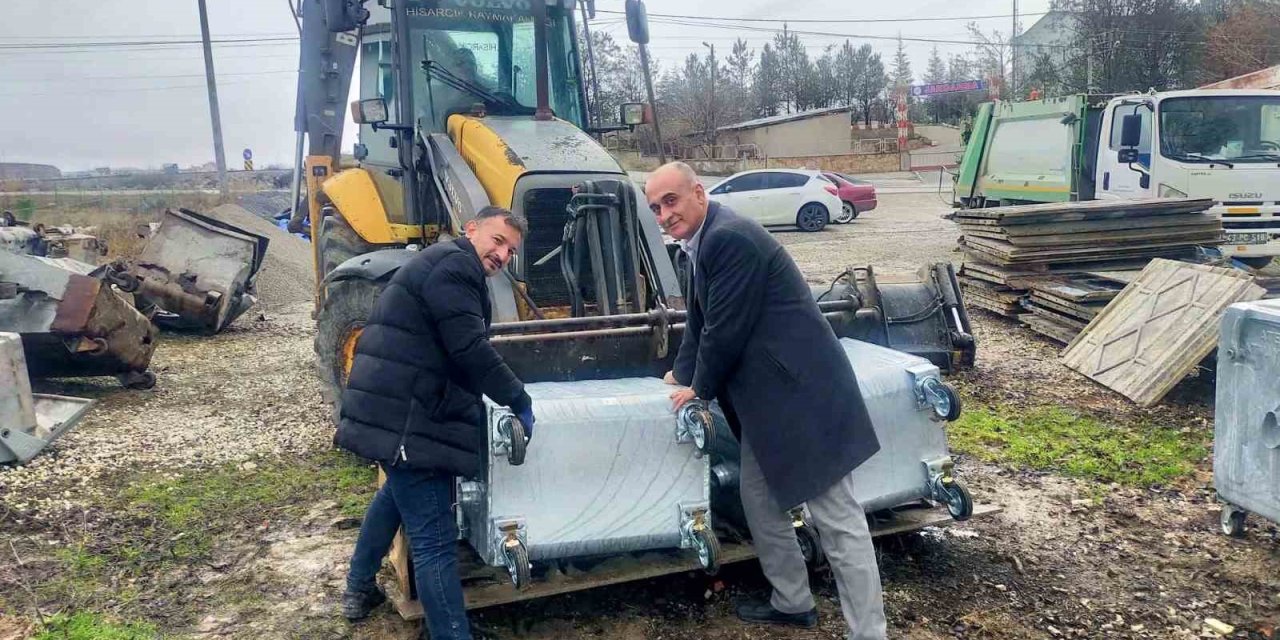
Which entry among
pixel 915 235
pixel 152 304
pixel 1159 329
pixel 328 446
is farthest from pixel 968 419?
pixel 915 235

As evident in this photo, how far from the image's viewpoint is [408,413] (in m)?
3.30

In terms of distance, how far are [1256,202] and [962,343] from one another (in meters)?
6.25

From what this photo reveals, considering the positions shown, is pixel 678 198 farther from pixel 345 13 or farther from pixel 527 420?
pixel 345 13

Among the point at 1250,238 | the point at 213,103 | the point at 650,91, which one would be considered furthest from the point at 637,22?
the point at 213,103

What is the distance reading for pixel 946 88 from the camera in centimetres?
5394

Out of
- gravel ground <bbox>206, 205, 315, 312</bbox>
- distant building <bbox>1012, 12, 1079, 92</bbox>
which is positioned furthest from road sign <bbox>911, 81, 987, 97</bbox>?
gravel ground <bbox>206, 205, 315, 312</bbox>

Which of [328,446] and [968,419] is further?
[968,419]

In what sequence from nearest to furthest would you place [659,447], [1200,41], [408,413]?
[408,413], [659,447], [1200,41]

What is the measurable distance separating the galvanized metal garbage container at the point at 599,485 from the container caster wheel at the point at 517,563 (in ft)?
0.13

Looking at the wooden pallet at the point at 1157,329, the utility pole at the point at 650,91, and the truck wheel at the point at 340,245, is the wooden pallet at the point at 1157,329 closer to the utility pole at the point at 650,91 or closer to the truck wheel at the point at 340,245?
the utility pole at the point at 650,91

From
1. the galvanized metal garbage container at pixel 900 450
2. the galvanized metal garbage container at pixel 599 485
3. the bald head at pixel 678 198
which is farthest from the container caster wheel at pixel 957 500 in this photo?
the bald head at pixel 678 198

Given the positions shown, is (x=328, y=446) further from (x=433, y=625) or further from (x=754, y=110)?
(x=754, y=110)

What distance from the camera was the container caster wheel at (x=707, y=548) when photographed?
3578mm

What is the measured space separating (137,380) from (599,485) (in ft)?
17.0
